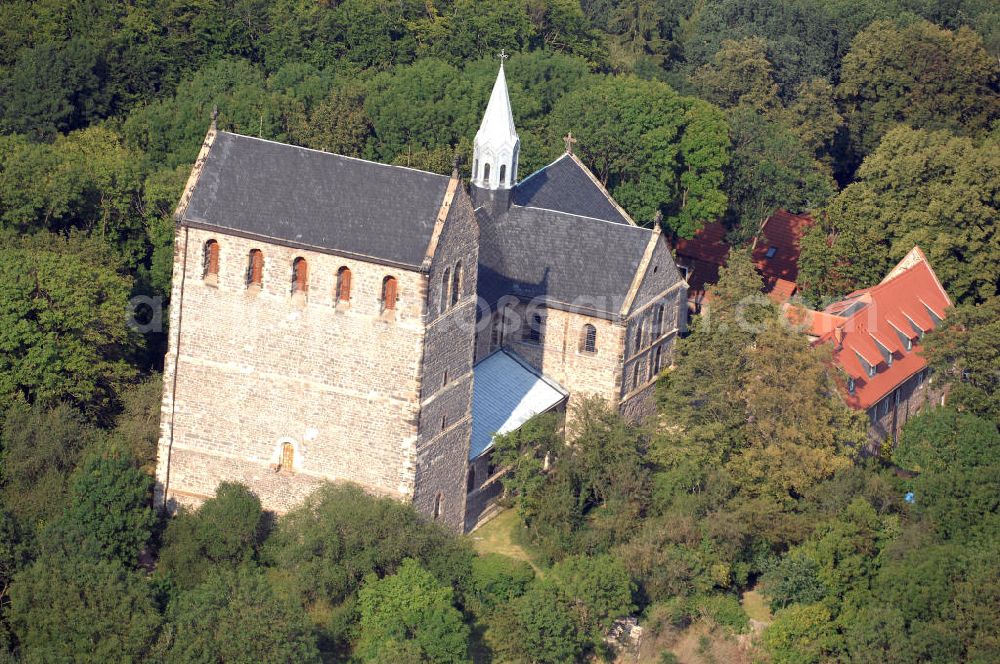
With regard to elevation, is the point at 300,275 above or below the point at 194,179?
below

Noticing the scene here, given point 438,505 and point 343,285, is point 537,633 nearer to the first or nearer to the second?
point 438,505

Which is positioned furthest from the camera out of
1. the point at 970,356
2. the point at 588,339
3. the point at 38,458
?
the point at 970,356

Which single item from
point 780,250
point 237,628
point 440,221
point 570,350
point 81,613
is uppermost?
point 440,221

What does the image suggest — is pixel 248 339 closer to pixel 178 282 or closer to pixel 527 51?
pixel 178 282

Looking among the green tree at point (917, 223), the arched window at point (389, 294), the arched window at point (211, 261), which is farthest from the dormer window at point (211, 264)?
the green tree at point (917, 223)

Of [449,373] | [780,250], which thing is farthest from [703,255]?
[449,373]

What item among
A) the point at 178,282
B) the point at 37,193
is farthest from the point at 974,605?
the point at 37,193

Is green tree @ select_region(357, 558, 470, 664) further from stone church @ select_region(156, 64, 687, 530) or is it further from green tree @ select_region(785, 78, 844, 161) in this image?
green tree @ select_region(785, 78, 844, 161)

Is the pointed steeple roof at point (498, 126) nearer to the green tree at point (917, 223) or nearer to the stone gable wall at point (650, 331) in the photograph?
the stone gable wall at point (650, 331)
